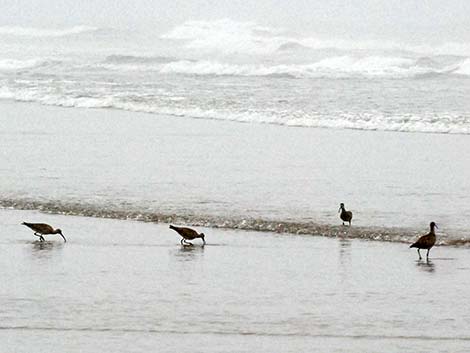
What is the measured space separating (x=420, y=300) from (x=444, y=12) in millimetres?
54475

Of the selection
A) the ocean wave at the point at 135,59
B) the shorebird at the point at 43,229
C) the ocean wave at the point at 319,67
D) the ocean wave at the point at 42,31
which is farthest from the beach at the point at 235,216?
the ocean wave at the point at 42,31

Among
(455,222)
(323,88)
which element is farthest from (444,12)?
(455,222)

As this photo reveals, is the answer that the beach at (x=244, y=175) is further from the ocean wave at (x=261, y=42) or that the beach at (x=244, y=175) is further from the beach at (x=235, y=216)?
the ocean wave at (x=261, y=42)

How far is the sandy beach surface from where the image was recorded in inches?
273

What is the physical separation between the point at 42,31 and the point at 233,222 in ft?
181

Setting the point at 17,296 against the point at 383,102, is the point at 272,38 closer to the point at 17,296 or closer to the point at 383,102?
the point at 383,102

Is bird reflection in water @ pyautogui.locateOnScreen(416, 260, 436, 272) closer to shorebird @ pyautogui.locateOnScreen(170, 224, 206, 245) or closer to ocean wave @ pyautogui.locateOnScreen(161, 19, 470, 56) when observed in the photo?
shorebird @ pyautogui.locateOnScreen(170, 224, 206, 245)

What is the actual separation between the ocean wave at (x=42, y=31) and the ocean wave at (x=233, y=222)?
51816 millimetres

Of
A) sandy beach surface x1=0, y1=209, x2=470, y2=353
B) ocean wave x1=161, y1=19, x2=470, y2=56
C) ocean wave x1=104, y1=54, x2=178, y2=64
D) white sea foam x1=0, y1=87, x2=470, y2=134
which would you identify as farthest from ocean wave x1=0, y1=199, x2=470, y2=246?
ocean wave x1=161, y1=19, x2=470, y2=56

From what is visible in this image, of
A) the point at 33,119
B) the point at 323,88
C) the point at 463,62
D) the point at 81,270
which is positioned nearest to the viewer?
the point at 81,270

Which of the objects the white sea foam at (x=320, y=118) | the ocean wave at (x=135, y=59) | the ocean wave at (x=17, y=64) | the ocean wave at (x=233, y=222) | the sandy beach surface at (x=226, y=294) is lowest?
the sandy beach surface at (x=226, y=294)

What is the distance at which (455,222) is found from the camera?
11117mm

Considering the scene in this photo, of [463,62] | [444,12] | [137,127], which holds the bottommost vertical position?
[137,127]

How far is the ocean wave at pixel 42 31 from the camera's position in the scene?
63.3 metres
